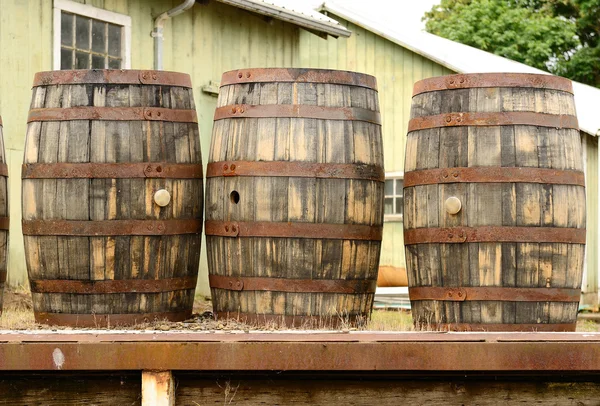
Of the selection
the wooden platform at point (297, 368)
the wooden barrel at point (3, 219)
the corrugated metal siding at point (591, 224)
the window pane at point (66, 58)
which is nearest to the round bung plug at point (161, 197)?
the wooden barrel at point (3, 219)

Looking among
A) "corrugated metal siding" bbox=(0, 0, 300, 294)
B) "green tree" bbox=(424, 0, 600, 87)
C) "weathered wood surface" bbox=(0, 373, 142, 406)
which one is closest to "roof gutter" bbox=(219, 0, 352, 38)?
"corrugated metal siding" bbox=(0, 0, 300, 294)

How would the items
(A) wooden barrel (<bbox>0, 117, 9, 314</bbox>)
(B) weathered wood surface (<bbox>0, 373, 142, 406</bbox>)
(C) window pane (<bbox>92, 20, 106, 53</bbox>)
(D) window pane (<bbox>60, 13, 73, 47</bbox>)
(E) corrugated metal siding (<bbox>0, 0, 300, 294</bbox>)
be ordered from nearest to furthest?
(B) weathered wood surface (<bbox>0, 373, 142, 406</bbox>), (A) wooden barrel (<bbox>0, 117, 9, 314</bbox>), (E) corrugated metal siding (<bbox>0, 0, 300, 294</bbox>), (D) window pane (<bbox>60, 13, 73, 47</bbox>), (C) window pane (<bbox>92, 20, 106, 53</bbox>)

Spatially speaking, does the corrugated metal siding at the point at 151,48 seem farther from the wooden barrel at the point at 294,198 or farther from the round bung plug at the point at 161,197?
the wooden barrel at the point at 294,198

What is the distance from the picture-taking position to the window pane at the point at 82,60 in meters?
10.5

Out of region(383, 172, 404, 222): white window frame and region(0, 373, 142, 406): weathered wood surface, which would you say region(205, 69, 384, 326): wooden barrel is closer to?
region(0, 373, 142, 406): weathered wood surface

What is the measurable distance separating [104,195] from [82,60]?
16.3ft

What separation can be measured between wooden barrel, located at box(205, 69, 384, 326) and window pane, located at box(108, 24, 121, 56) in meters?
4.99

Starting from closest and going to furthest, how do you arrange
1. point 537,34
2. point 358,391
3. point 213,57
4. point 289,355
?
point 289,355, point 358,391, point 213,57, point 537,34

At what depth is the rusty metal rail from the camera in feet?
15.5

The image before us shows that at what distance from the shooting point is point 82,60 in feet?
34.7

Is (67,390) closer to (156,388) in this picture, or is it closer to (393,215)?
(156,388)

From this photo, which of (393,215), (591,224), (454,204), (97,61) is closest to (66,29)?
(97,61)

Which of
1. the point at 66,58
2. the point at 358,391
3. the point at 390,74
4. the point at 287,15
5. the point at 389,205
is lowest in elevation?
the point at 358,391

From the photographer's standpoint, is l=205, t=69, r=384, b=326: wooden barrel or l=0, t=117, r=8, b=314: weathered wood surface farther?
l=0, t=117, r=8, b=314: weathered wood surface
